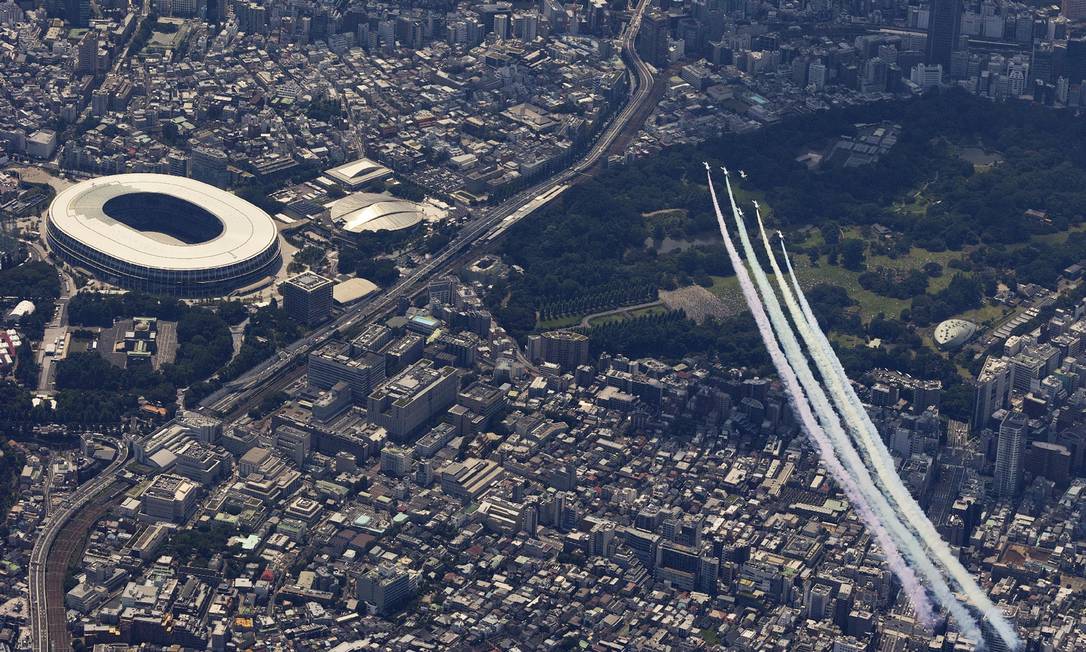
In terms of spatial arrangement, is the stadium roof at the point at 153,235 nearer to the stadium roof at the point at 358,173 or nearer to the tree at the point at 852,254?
the stadium roof at the point at 358,173

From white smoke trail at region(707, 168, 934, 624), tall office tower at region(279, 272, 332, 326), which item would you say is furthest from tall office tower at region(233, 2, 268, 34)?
tall office tower at region(279, 272, 332, 326)

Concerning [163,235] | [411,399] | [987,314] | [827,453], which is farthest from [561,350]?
[163,235]

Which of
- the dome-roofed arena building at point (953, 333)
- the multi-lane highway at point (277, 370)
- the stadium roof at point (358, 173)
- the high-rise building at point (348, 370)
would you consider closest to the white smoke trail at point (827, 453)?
the dome-roofed arena building at point (953, 333)

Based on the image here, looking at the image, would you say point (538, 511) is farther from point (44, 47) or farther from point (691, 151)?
point (44, 47)

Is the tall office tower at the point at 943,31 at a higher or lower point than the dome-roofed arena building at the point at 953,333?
higher

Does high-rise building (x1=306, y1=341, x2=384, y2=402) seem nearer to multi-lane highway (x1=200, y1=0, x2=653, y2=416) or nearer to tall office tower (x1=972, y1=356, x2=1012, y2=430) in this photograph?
multi-lane highway (x1=200, y1=0, x2=653, y2=416)

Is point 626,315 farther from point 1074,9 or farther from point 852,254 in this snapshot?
point 1074,9

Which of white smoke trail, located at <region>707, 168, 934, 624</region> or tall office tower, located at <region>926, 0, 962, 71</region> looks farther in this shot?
tall office tower, located at <region>926, 0, 962, 71</region>
